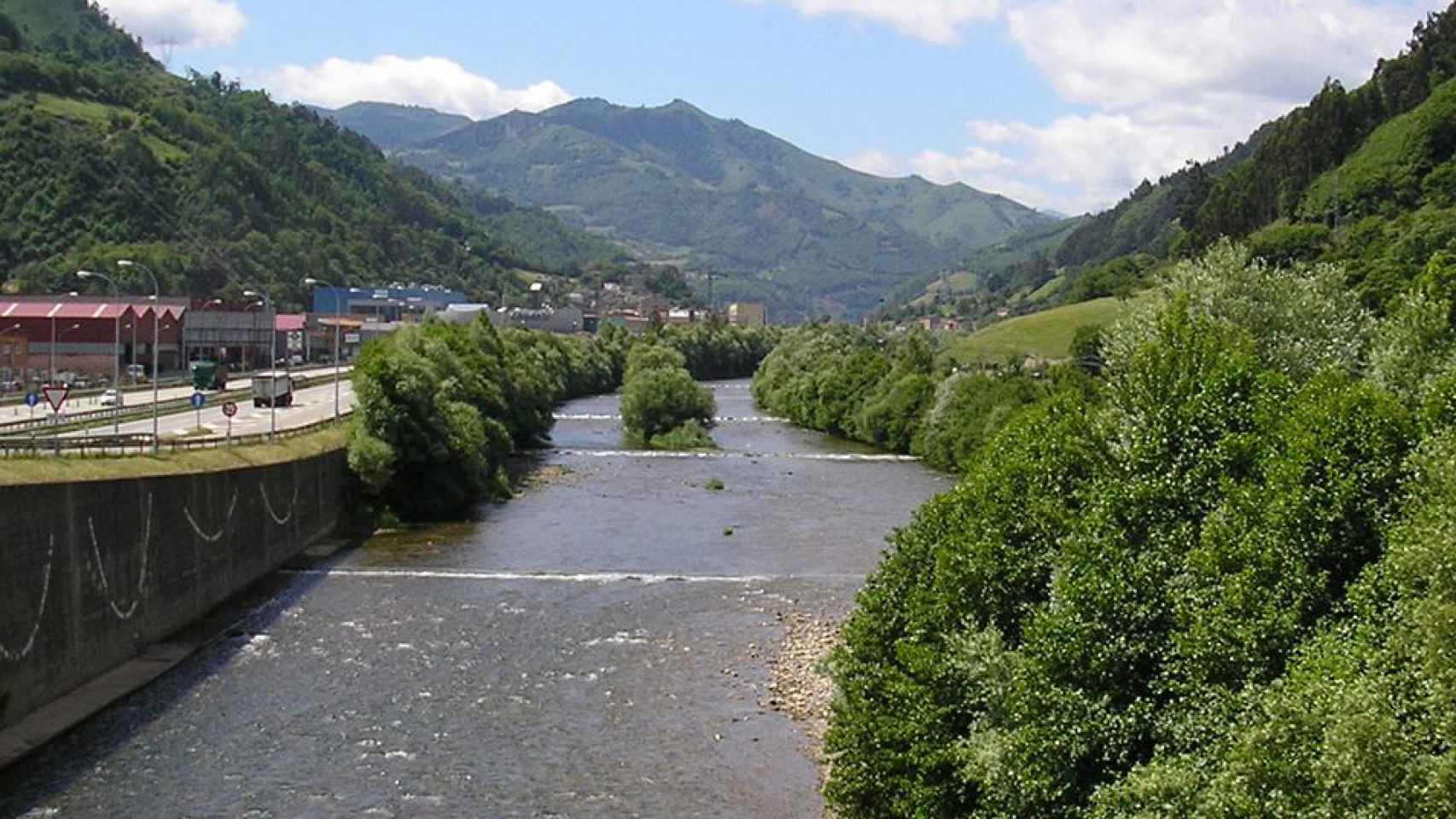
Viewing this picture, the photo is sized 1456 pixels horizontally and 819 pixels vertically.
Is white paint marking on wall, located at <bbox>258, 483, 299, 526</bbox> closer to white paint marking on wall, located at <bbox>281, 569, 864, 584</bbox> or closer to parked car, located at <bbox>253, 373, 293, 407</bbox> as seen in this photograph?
white paint marking on wall, located at <bbox>281, 569, 864, 584</bbox>

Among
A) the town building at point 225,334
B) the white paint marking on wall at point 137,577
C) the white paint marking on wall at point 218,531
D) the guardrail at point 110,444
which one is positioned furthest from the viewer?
the town building at point 225,334

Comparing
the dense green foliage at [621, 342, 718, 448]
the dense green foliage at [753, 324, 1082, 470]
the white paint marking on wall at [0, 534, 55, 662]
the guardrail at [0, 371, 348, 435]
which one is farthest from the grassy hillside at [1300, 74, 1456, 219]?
the white paint marking on wall at [0, 534, 55, 662]

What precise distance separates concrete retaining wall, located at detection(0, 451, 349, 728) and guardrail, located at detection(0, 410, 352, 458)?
1960 millimetres

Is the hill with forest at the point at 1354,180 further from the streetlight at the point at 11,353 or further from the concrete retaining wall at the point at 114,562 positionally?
the streetlight at the point at 11,353

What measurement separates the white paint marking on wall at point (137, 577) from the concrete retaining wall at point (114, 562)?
0.14ft

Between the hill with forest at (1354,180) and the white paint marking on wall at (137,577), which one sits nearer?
the white paint marking on wall at (137,577)

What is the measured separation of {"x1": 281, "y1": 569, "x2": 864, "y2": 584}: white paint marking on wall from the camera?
5219 cm

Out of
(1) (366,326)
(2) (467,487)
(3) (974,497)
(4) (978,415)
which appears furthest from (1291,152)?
(3) (974,497)

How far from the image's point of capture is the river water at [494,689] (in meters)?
29.8

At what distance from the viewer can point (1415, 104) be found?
15575 cm

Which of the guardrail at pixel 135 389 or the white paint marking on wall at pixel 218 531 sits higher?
the guardrail at pixel 135 389

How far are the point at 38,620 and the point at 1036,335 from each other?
445 ft

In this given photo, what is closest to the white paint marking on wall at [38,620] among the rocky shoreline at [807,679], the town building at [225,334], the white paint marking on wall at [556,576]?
the rocky shoreline at [807,679]

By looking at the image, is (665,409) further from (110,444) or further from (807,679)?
(807,679)
